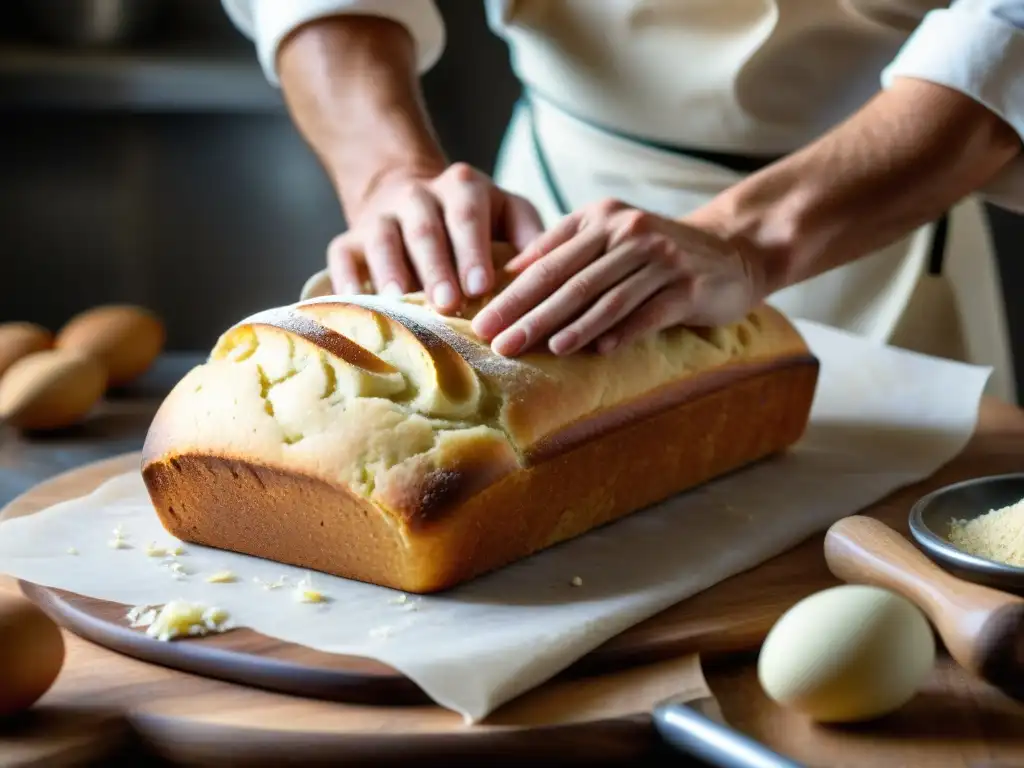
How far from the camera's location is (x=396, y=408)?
1154mm

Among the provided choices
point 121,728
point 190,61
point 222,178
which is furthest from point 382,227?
point 222,178

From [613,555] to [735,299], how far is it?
364mm

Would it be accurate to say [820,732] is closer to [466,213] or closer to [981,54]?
[466,213]

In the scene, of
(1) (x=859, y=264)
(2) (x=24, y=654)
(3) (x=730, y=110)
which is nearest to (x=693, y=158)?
(3) (x=730, y=110)

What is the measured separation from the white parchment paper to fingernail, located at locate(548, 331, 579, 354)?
0.19 m

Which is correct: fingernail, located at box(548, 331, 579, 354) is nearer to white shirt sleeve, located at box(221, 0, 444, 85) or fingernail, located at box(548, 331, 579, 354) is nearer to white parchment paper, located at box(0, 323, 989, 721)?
white parchment paper, located at box(0, 323, 989, 721)

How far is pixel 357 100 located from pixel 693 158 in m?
0.49

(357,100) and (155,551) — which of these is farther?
(357,100)

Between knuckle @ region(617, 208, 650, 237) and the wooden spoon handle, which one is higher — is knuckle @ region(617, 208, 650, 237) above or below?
above

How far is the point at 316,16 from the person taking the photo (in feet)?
5.96

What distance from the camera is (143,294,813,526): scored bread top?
112 cm

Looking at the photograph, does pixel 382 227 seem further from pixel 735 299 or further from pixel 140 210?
pixel 140 210

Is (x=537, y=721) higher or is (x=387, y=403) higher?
(x=387, y=403)

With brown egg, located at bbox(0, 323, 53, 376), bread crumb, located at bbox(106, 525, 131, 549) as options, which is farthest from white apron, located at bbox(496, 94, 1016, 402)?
bread crumb, located at bbox(106, 525, 131, 549)
